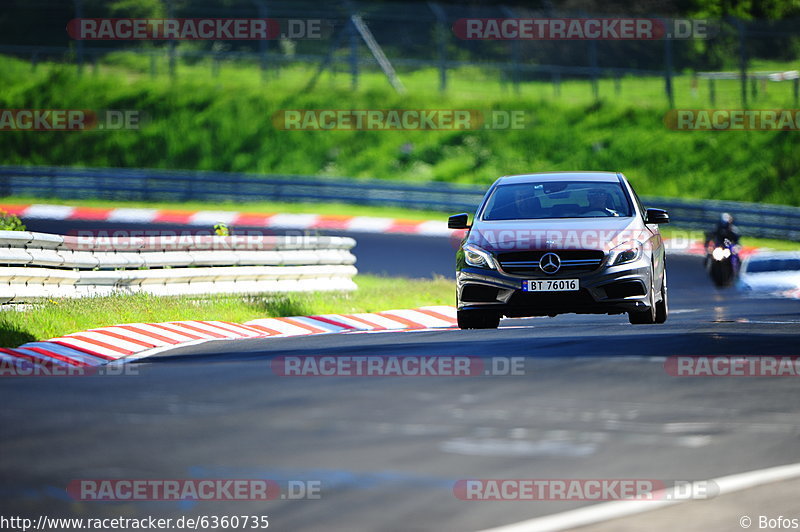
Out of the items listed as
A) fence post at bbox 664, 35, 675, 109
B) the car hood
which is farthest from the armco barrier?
fence post at bbox 664, 35, 675, 109

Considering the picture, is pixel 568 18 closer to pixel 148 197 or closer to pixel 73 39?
pixel 148 197

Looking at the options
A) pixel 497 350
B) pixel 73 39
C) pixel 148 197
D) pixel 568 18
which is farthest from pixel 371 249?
pixel 73 39

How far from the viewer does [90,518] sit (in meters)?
6.56

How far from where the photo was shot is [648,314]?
1478 cm

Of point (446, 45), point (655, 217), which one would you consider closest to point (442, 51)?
point (446, 45)

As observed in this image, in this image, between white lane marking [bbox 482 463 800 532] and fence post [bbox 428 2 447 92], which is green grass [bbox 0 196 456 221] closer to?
fence post [bbox 428 2 447 92]

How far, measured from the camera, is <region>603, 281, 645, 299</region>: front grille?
45.4 feet

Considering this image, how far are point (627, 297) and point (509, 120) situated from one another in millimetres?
33440

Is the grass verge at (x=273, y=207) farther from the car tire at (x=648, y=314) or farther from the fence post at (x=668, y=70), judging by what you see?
the car tire at (x=648, y=314)

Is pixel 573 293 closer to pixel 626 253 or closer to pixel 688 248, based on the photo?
pixel 626 253

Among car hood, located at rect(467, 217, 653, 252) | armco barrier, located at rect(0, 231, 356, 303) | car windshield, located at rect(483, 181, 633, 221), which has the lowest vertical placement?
armco barrier, located at rect(0, 231, 356, 303)

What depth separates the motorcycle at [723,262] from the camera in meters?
26.7

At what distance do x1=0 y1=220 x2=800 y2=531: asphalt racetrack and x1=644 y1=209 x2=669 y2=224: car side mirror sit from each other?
1977 mm

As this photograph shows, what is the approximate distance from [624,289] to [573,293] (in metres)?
0.54
